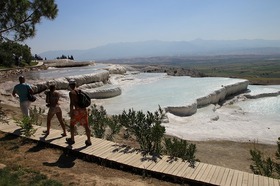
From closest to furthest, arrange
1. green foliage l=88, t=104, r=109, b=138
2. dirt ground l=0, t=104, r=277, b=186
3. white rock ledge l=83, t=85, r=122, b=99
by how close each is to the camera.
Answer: dirt ground l=0, t=104, r=277, b=186 < green foliage l=88, t=104, r=109, b=138 < white rock ledge l=83, t=85, r=122, b=99

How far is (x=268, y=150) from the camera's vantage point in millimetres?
12086

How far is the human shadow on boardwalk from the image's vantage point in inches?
269

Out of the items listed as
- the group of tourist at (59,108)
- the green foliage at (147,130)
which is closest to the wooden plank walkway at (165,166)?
the group of tourist at (59,108)

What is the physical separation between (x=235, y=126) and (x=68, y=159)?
10.4 meters

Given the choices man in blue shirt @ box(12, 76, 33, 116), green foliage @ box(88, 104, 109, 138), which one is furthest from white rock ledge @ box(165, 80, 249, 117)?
man in blue shirt @ box(12, 76, 33, 116)

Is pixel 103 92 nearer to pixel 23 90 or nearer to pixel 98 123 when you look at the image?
pixel 98 123

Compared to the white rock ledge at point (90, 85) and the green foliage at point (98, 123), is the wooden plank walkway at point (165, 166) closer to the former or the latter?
the green foliage at point (98, 123)

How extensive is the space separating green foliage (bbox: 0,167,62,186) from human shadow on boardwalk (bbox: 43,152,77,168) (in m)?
0.68

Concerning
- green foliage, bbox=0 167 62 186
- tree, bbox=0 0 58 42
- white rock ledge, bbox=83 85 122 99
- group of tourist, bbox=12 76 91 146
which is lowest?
white rock ledge, bbox=83 85 122 99

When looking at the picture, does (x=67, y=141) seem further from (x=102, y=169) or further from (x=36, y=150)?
(x=102, y=169)

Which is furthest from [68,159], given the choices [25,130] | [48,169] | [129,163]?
[25,130]

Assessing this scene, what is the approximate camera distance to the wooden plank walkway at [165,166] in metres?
6.23

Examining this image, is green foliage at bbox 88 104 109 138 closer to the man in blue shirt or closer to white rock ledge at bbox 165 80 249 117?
the man in blue shirt

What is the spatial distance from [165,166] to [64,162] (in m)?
2.34
